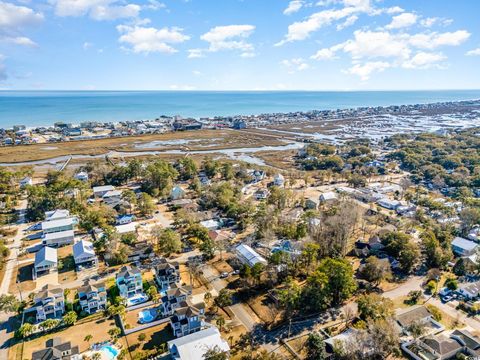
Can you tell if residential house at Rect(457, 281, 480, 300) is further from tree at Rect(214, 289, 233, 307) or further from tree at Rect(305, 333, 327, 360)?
tree at Rect(214, 289, 233, 307)

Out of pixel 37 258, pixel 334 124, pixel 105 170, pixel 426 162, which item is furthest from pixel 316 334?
pixel 334 124

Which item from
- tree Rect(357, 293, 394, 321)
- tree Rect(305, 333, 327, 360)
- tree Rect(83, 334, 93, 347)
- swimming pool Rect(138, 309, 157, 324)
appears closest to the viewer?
tree Rect(305, 333, 327, 360)

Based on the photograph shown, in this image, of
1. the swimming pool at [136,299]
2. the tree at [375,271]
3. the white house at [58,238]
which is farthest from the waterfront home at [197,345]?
the white house at [58,238]

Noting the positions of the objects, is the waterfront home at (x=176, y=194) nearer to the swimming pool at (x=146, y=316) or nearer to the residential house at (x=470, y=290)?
the swimming pool at (x=146, y=316)

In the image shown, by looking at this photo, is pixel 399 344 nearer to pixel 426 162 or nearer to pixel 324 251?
pixel 324 251

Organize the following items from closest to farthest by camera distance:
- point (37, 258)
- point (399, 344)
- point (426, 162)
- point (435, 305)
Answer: point (399, 344)
point (435, 305)
point (37, 258)
point (426, 162)

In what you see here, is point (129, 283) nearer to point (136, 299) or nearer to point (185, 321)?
point (136, 299)

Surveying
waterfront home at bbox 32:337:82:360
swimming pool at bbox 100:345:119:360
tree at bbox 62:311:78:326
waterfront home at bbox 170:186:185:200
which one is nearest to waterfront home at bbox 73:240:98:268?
tree at bbox 62:311:78:326
